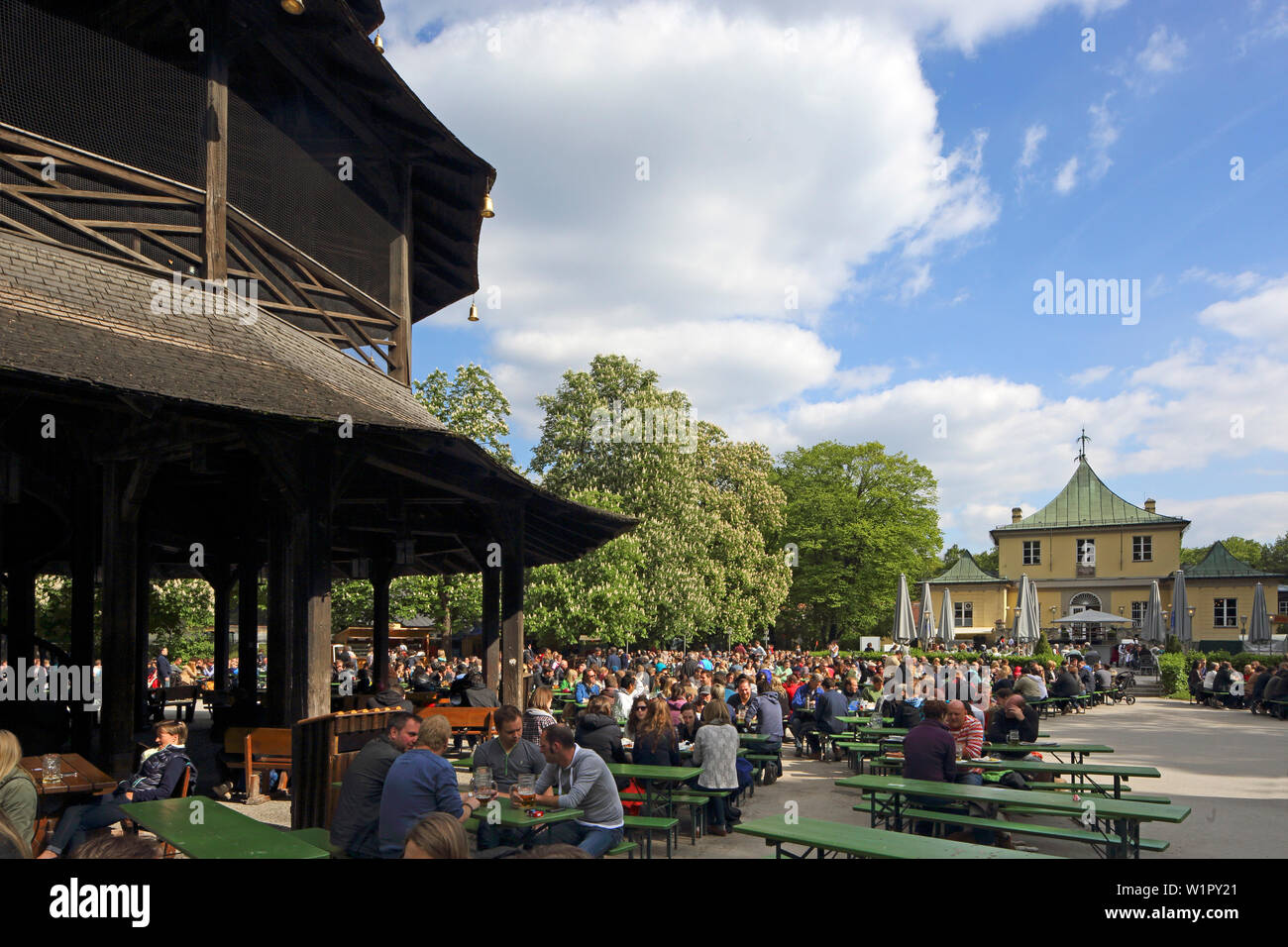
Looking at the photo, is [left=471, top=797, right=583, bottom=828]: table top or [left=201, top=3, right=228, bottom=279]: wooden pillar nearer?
[left=471, top=797, right=583, bottom=828]: table top

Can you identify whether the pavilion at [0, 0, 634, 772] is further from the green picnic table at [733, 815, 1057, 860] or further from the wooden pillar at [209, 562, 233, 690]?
the green picnic table at [733, 815, 1057, 860]

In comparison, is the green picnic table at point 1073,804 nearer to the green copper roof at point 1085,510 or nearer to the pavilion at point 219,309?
the pavilion at point 219,309

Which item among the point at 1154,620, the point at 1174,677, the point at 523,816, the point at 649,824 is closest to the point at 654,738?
the point at 649,824

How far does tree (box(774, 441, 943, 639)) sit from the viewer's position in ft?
171

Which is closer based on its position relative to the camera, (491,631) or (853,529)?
(491,631)

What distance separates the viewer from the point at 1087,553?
6025 cm

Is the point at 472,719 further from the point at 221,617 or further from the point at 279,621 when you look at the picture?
the point at 221,617

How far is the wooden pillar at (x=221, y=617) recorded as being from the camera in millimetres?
18203

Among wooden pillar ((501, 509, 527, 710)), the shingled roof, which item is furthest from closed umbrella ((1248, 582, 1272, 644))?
the shingled roof

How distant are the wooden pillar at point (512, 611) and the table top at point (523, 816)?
6727 mm

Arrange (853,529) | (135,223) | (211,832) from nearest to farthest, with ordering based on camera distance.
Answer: (211,832) → (135,223) → (853,529)

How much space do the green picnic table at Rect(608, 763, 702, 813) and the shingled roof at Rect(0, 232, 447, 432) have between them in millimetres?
3689

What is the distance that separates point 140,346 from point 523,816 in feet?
18.5
